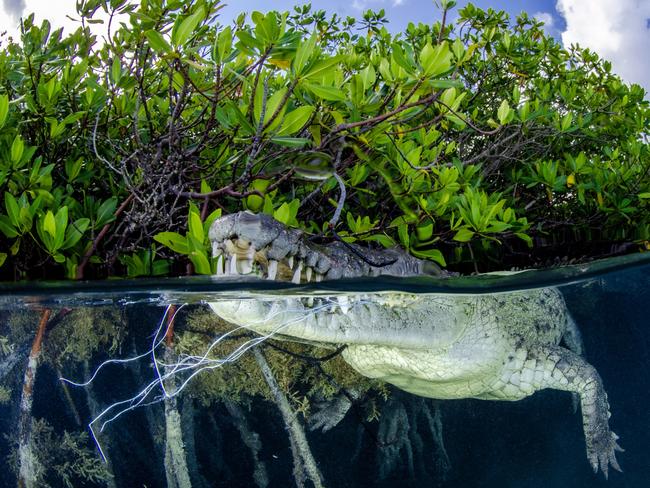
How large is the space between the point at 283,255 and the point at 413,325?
899 millimetres

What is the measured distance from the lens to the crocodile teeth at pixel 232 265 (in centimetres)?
268

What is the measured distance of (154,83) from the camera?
4043 mm

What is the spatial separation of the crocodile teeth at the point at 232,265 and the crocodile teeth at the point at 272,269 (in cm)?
15

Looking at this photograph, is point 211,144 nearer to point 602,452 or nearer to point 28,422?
point 28,422

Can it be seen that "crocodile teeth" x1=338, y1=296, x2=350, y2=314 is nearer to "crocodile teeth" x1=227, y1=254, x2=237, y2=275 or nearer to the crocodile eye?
"crocodile teeth" x1=227, y1=254, x2=237, y2=275

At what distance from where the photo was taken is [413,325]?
317cm

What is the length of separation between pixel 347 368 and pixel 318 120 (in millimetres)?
1332

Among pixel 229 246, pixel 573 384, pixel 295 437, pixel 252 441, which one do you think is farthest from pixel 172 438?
pixel 573 384

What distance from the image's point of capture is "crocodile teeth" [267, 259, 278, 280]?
2738mm

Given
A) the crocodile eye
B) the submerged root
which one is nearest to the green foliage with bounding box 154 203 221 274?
the submerged root

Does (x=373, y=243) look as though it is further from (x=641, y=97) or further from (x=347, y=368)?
(x=641, y=97)

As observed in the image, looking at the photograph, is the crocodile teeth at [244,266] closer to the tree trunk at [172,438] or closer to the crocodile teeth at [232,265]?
the crocodile teeth at [232,265]

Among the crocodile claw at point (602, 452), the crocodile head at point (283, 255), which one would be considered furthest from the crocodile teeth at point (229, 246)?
the crocodile claw at point (602, 452)

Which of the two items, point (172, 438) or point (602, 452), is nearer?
point (172, 438)
